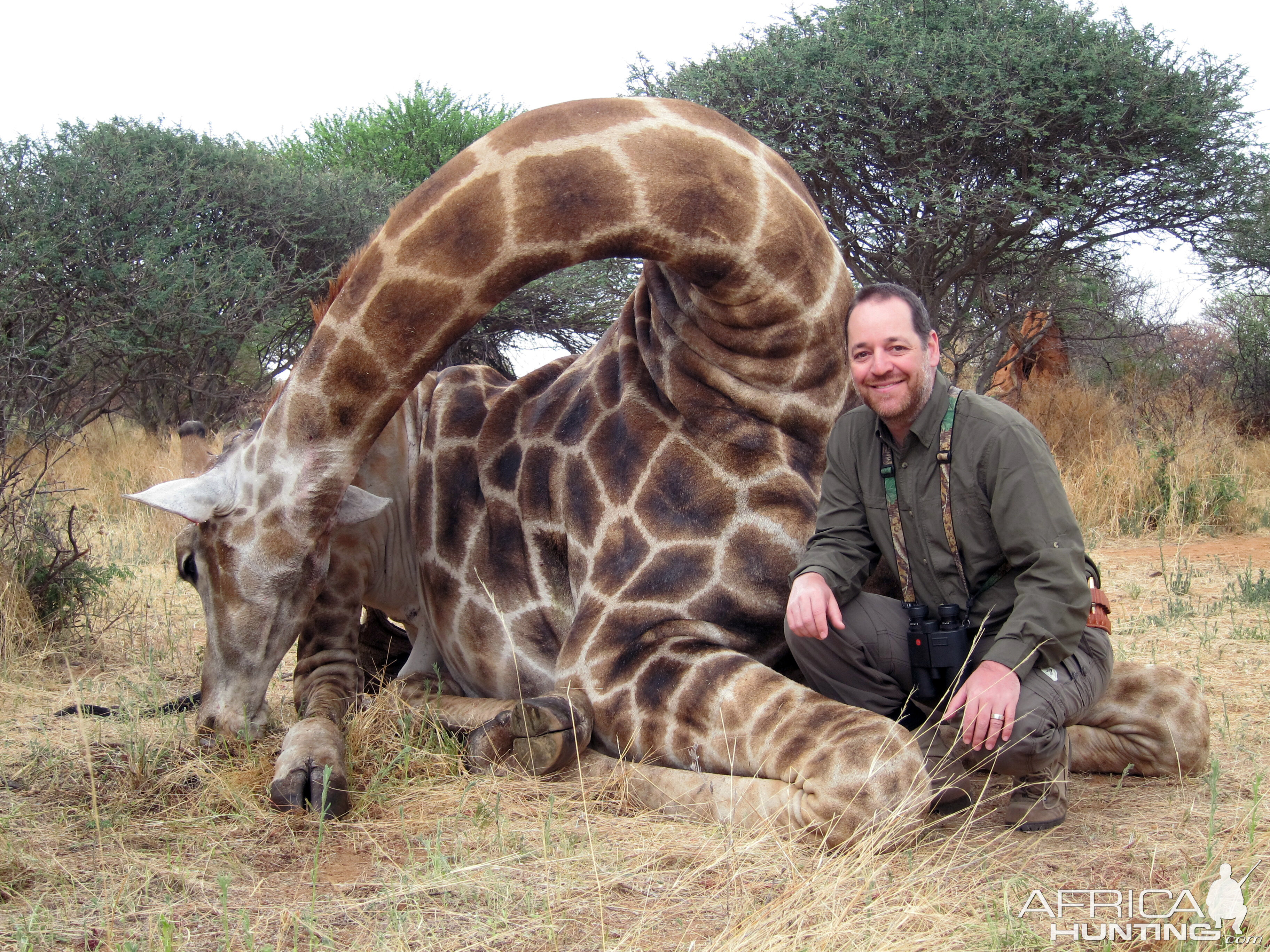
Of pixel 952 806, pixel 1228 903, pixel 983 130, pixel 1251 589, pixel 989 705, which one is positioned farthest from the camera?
pixel 983 130

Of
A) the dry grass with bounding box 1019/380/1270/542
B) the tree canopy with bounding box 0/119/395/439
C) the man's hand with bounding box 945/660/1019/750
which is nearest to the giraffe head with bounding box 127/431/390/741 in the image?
the man's hand with bounding box 945/660/1019/750

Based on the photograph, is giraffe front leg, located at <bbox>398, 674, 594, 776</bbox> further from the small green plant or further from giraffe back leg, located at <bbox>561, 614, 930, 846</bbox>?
the small green plant

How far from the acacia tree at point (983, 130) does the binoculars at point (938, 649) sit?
8470mm

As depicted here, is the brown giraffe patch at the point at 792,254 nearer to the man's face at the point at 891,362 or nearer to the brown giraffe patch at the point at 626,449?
the man's face at the point at 891,362

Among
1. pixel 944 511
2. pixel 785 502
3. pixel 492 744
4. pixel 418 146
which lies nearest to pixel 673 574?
pixel 785 502

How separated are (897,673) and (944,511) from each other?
1.71ft

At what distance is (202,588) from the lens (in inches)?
154

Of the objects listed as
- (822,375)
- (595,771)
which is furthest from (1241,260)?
(595,771)

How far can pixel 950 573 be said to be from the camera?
3.14 meters

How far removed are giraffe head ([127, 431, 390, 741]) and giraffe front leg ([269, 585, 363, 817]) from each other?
225 mm

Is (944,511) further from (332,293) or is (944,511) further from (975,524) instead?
(332,293)

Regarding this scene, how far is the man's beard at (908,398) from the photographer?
3.10 meters

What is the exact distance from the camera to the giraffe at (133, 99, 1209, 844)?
328 centimetres

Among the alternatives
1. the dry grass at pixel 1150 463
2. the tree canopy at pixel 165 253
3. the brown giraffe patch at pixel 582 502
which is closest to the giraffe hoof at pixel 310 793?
the brown giraffe patch at pixel 582 502
